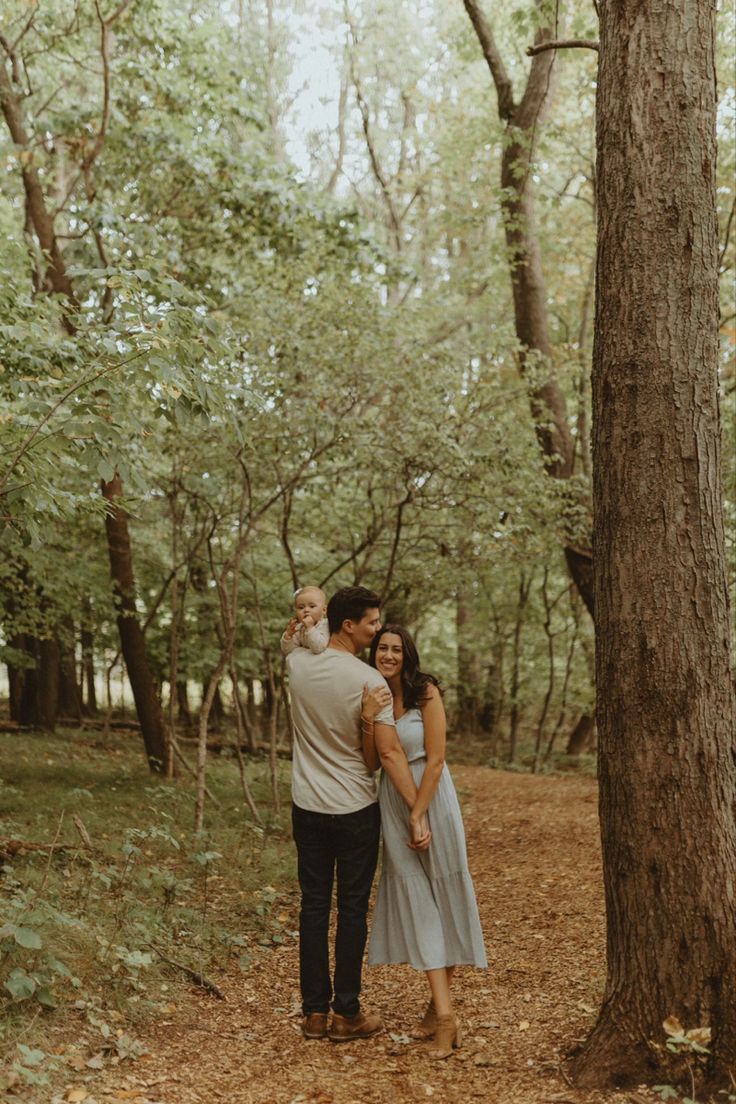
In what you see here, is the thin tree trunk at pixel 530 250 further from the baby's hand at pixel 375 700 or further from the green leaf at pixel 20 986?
the green leaf at pixel 20 986

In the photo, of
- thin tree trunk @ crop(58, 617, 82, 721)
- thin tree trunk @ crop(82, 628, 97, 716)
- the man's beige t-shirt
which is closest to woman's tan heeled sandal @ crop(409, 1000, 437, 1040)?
the man's beige t-shirt

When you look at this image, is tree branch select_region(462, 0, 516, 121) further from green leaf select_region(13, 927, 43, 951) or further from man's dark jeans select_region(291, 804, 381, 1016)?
green leaf select_region(13, 927, 43, 951)

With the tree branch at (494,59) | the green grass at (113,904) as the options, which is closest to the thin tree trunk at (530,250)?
the tree branch at (494,59)

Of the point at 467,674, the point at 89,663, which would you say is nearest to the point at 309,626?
the point at 89,663

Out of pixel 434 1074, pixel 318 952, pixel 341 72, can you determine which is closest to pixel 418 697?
pixel 318 952

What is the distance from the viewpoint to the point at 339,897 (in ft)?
15.2

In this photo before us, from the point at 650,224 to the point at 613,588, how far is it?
1.52m

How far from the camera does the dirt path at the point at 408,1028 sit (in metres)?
3.96

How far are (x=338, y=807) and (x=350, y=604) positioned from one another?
955mm

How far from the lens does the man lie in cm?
453

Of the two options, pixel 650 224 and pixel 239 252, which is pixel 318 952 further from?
pixel 239 252

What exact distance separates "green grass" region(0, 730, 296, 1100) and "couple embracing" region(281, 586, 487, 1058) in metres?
0.95

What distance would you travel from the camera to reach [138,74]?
37.1 feet

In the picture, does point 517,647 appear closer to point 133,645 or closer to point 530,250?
point 530,250
